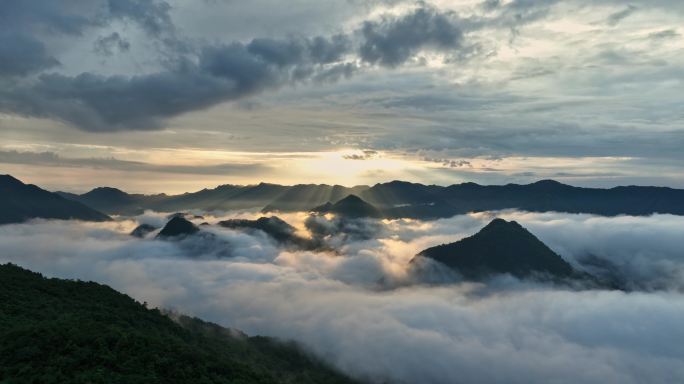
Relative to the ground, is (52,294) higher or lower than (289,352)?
higher

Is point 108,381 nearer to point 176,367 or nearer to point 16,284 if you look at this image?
point 176,367

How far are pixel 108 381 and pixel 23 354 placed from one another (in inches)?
453

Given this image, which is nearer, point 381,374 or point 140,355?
point 140,355

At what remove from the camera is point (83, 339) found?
48.3 meters

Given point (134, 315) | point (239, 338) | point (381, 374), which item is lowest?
point (381, 374)

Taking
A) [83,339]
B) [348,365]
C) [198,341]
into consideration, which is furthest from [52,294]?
[348,365]

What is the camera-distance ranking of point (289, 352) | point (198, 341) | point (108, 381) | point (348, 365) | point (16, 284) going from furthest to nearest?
point (348, 365) < point (289, 352) < point (198, 341) < point (16, 284) < point (108, 381)

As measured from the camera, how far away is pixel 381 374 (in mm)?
196125

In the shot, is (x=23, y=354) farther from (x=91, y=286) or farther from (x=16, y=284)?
(x=91, y=286)

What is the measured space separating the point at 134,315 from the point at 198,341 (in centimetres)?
1362

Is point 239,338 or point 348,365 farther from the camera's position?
point 348,365

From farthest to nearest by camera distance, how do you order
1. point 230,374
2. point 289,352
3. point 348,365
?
1. point 348,365
2. point 289,352
3. point 230,374

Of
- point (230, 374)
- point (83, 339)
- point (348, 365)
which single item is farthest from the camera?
point (348, 365)

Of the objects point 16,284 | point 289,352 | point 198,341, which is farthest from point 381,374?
point 16,284
